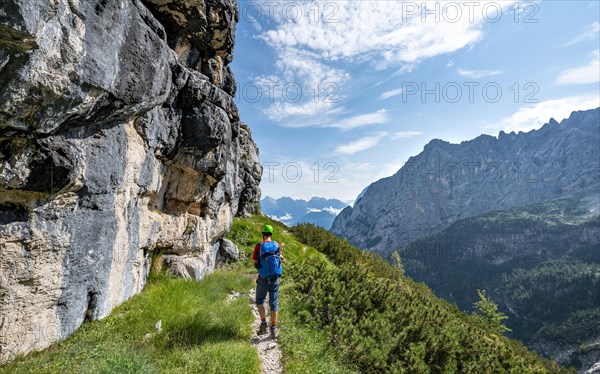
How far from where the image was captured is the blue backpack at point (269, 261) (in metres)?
9.47

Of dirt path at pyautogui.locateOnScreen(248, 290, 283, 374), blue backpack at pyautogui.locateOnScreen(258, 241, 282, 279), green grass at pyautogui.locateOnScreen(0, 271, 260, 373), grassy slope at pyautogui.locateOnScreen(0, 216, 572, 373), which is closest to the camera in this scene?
green grass at pyautogui.locateOnScreen(0, 271, 260, 373)

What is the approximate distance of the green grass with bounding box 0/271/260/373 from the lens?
20.7 ft

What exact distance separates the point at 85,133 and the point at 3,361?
5.28m

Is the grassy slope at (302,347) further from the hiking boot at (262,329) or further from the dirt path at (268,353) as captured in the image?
the hiking boot at (262,329)

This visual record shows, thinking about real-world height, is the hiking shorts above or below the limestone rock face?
below

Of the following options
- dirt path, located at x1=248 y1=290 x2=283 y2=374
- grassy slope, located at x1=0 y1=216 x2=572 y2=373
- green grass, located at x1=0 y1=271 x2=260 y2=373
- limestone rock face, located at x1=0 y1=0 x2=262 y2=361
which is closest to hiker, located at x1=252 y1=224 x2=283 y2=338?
dirt path, located at x1=248 y1=290 x2=283 y2=374

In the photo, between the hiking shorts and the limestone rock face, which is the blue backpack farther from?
the limestone rock face

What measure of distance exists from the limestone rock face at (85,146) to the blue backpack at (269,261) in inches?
179

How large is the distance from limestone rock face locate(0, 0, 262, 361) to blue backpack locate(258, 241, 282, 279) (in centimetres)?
454

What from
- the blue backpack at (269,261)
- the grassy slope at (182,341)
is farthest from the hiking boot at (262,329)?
the blue backpack at (269,261)

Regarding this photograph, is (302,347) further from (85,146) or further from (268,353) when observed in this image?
(85,146)

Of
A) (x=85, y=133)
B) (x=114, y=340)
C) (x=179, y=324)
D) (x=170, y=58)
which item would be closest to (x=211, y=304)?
(x=179, y=324)

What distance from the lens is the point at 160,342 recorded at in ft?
25.3

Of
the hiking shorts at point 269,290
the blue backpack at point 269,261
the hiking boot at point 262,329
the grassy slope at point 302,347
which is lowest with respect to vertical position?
the grassy slope at point 302,347
